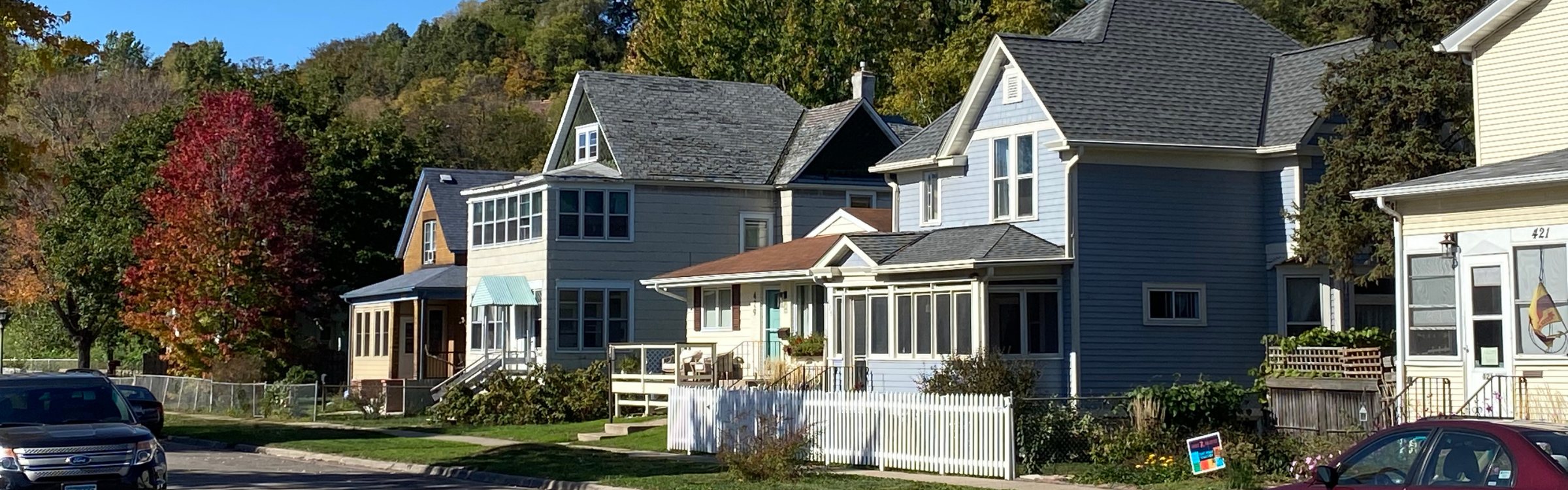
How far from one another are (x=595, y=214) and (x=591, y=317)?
8.63 ft

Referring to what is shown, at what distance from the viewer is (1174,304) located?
30.8 meters

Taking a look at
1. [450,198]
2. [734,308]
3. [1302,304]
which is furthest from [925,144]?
[450,198]

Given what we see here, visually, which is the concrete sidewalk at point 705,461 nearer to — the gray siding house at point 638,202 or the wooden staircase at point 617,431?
the wooden staircase at point 617,431

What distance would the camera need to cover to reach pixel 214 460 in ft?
96.1

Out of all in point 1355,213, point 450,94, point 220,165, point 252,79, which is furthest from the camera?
point 450,94

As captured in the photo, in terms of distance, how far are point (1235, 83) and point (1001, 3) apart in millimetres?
25095

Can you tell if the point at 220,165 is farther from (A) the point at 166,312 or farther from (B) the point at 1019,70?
(B) the point at 1019,70

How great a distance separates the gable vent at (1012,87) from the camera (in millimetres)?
31469

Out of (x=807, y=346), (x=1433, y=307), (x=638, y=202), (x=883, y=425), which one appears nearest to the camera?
(x=1433, y=307)

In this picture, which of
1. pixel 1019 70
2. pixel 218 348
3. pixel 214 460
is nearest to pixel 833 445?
pixel 1019 70

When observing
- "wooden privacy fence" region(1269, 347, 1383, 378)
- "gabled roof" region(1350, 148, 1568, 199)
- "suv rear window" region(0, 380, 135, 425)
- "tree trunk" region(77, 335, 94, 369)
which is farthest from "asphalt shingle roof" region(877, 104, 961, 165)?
"tree trunk" region(77, 335, 94, 369)

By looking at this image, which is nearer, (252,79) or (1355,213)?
(1355,213)

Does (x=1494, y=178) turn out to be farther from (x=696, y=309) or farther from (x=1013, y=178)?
(x=696, y=309)

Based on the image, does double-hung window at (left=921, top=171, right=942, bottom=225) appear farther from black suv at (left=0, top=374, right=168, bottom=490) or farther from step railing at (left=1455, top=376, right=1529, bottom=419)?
black suv at (left=0, top=374, right=168, bottom=490)
